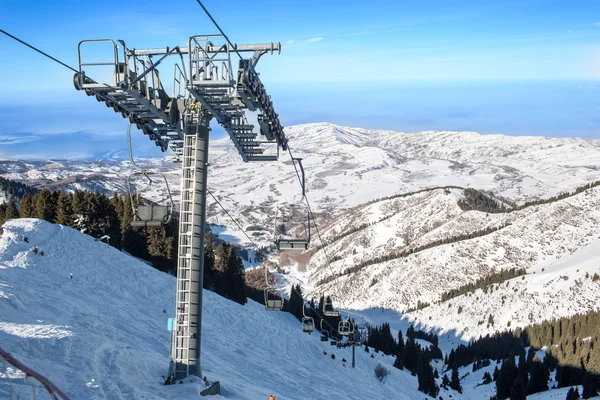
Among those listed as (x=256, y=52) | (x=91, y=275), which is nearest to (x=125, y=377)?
(x=256, y=52)

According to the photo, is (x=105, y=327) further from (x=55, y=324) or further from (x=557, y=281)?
(x=557, y=281)

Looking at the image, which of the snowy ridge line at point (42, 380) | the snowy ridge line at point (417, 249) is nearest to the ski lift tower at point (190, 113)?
the snowy ridge line at point (42, 380)

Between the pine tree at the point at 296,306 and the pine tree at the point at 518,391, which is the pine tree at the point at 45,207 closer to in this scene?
the pine tree at the point at 296,306

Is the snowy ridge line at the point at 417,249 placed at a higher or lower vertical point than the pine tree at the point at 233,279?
lower

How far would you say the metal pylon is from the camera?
56.6 feet

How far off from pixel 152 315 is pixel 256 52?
27.5 metres

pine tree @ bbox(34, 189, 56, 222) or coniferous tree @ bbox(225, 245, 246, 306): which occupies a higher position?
pine tree @ bbox(34, 189, 56, 222)

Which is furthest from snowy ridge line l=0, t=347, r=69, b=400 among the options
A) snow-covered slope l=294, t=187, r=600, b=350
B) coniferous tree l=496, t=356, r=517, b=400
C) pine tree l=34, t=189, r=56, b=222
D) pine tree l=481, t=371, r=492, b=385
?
snow-covered slope l=294, t=187, r=600, b=350

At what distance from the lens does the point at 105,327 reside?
2720 centimetres

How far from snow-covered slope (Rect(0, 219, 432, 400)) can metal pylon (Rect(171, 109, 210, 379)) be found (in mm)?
2107

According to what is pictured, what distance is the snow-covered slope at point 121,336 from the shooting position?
1834 cm

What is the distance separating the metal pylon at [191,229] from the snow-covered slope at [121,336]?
2107mm

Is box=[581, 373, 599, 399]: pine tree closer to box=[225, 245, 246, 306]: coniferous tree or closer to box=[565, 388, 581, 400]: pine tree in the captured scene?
box=[565, 388, 581, 400]: pine tree

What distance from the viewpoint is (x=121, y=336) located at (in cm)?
2686
